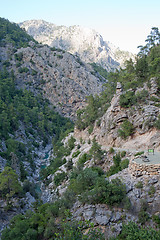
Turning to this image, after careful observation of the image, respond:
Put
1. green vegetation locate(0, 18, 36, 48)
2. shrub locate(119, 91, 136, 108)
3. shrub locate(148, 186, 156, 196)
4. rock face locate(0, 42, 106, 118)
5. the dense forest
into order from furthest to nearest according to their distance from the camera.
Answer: green vegetation locate(0, 18, 36, 48) → rock face locate(0, 42, 106, 118) → shrub locate(119, 91, 136, 108) → shrub locate(148, 186, 156, 196) → the dense forest

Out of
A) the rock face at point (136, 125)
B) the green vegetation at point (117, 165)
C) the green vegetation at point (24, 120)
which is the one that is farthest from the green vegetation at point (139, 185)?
the green vegetation at point (24, 120)

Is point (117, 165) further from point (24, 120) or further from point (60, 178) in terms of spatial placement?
point (24, 120)

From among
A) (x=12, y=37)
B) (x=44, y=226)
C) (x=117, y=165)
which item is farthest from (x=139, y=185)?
(x=12, y=37)

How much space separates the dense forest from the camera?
12711 millimetres

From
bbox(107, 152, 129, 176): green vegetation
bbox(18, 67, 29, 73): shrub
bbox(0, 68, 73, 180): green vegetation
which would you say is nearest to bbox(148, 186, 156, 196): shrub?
bbox(107, 152, 129, 176): green vegetation

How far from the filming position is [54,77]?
3691 inches

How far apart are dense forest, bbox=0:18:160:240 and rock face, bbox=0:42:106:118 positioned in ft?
19.3

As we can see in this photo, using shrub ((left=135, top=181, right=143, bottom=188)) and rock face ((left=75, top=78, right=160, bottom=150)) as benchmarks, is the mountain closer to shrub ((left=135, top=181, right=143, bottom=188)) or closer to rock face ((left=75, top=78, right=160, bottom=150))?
rock face ((left=75, top=78, right=160, bottom=150))

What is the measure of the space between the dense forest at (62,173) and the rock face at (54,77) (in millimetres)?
5877

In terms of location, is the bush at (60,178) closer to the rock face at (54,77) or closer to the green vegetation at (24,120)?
the green vegetation at (24,120)

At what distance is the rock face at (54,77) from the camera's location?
291 feet

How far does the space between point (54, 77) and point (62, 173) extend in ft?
229

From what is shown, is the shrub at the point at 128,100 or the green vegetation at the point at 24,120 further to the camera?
the green vegetation at the point at 24,120

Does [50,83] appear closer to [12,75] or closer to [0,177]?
[12,75]
